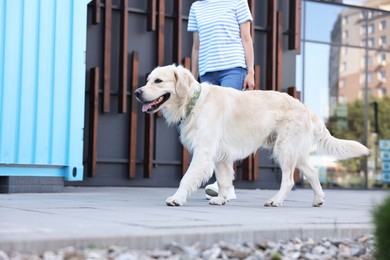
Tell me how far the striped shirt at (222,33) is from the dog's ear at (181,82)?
1034mm

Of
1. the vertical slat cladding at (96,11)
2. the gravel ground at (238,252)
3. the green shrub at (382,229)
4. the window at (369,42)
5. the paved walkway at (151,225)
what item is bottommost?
the gravel ground at (238,252)

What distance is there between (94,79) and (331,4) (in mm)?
6871

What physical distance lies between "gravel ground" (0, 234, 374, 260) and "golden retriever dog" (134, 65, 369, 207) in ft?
6.17

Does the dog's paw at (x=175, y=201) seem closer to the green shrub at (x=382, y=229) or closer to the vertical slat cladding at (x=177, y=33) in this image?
the green shrub at (x=382, y=229)

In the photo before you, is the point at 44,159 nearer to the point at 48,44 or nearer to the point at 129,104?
the point at 48,44

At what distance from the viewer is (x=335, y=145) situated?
243 inches

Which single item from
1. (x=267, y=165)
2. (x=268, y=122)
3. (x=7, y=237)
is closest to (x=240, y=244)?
(x=7, y=237)

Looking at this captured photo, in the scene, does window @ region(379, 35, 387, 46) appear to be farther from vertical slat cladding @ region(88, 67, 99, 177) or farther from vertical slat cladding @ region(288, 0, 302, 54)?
vertical slat cladding @ region(88, 67, 99, 177)

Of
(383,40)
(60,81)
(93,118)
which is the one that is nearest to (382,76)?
(383,40)

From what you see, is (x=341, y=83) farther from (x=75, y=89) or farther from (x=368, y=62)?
(x=75, y=89)

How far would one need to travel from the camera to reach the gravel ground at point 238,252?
2986mm

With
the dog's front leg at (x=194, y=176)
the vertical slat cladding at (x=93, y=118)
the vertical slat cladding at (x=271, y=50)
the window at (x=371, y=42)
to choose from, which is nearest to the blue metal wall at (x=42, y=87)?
the vertical slat cladding at (x=93, y=118)

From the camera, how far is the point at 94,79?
8.70 meters

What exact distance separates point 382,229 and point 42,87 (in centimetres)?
494
